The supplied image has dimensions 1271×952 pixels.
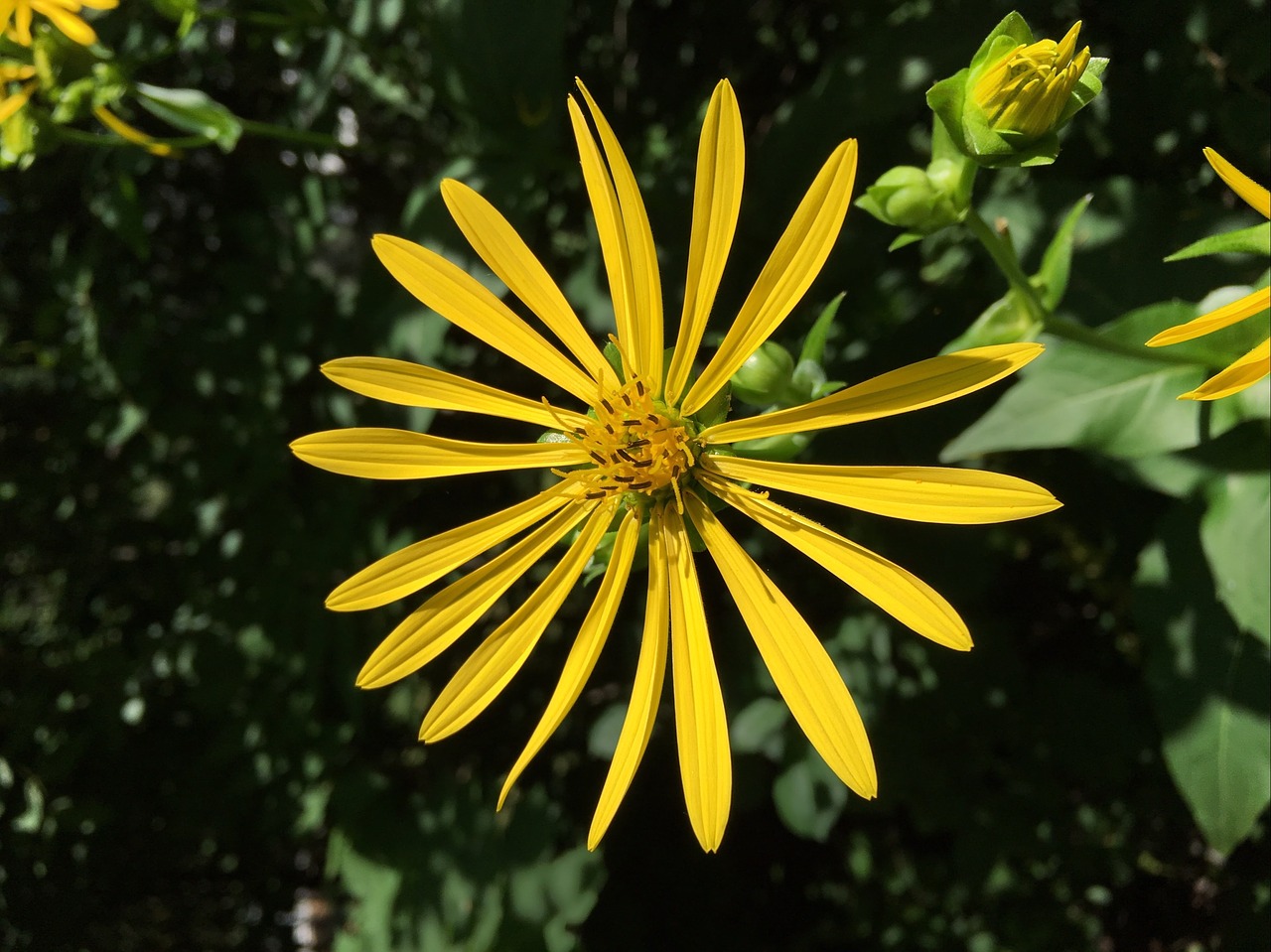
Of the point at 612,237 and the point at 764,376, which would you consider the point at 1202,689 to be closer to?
the point at 764,376

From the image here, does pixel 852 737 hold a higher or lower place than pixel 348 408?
lower

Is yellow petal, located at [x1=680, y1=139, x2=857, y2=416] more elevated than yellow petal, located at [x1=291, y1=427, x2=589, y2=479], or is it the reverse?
yellow petal, located at [x1=680, y1=139, x2=857, y2=416]

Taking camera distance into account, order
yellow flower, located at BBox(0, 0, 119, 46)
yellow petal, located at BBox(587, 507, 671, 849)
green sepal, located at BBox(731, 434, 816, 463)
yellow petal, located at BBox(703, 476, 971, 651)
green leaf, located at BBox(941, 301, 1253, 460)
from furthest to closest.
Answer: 1. yellow flower, located at BBox(0, 0, 119, 46)
2. green leaf, located at BBox(941, 301, 1253, 460)
3. green sepal, located at BBox(731, 434, 816, 463)
4. yellow petal, located at BBox(587, 507, 671, 849)
5. yellow petal, located at BBox(703, 476, 971, 651)

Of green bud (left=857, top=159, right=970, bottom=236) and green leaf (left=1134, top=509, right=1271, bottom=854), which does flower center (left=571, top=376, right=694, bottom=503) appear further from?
green leaf (left=1134, top=509, right=1271, bottom=854)

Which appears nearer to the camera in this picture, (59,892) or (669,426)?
(669,426)

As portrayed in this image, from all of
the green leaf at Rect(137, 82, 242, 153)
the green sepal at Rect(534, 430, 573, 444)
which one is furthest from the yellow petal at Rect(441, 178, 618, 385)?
the green leaf at Rect(137, 82, 242, 153)

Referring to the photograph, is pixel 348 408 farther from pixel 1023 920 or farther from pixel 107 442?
pixel 1023 920

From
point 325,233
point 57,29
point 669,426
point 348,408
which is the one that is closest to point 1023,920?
point 669,426

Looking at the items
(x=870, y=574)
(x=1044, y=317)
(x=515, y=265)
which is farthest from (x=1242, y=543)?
(x=515, y=265)
